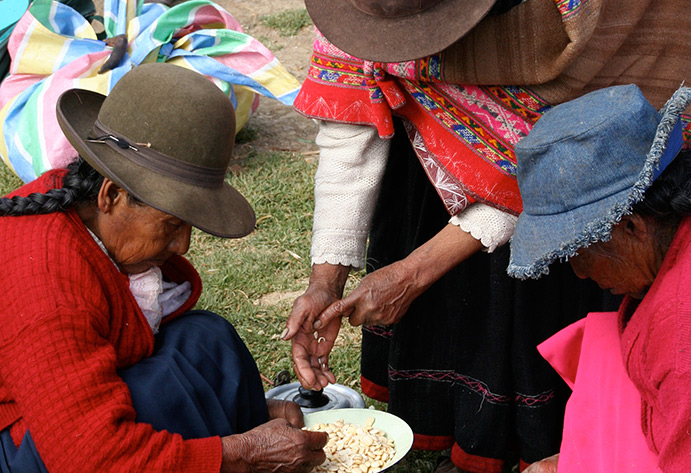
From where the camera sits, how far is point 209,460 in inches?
85.6

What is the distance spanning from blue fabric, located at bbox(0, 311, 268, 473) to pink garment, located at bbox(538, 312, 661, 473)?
965 millimetres

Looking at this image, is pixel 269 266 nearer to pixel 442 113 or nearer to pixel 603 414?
pixel 442 113

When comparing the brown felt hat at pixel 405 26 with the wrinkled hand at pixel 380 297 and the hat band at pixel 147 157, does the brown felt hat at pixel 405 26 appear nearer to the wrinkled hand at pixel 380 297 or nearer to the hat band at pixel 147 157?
the hat band at pixel 147 157

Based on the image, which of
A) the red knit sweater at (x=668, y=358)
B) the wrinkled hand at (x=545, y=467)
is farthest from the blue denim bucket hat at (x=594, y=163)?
the wrinkled hand at (x=545, y=467)

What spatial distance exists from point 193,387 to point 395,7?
120 cm

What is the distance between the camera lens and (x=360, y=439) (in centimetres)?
259

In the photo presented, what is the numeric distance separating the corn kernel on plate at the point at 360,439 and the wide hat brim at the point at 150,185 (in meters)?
0.75

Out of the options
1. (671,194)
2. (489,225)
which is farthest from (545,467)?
(671,194)

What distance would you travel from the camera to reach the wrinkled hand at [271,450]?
2271 mm

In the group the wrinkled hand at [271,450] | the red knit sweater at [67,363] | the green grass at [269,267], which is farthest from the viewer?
the green grass at [269,267]

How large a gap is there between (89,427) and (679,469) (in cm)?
133

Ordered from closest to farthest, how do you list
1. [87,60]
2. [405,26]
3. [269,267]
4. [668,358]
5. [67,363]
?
[668,358], [67,363], [405,26], [269,267], [87,60]

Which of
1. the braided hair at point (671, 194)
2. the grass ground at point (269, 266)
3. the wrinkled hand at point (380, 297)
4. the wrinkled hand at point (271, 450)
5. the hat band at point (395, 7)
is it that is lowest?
the grass ground at point (269, 266)

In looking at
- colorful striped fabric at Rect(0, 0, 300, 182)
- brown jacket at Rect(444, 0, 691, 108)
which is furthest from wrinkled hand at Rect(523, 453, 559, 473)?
colorful striped fabric at Rect(0, 0, 300, 182)
